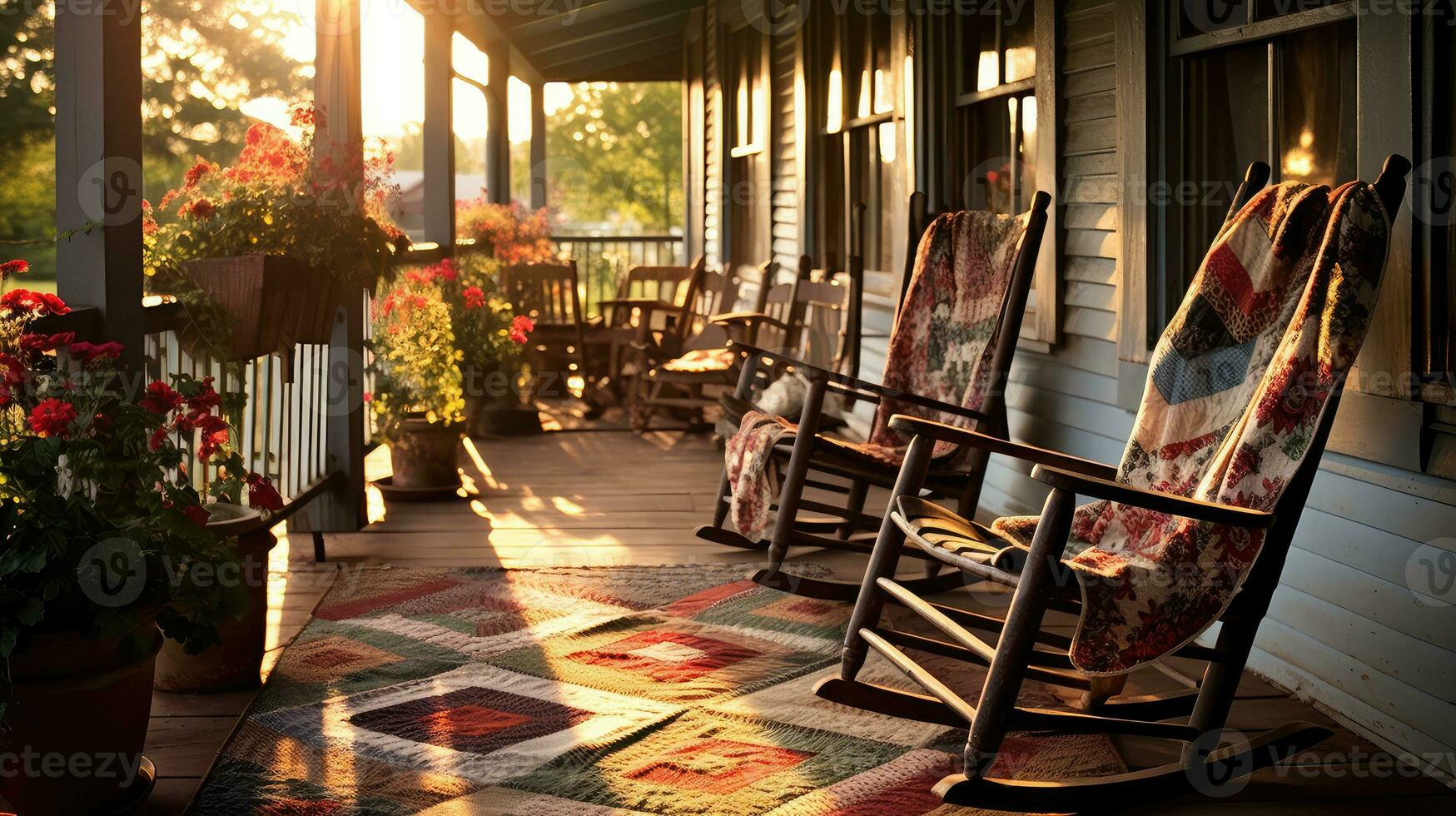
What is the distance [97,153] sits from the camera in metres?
2.36

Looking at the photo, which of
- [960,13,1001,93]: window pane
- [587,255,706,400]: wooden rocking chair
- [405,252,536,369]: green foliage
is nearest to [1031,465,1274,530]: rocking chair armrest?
[960,13,1001,93]: window pane

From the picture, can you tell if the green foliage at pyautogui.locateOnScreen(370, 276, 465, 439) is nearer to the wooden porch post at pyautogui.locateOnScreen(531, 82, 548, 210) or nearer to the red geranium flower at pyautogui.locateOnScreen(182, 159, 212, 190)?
the red geranium flower at pyautogui.locateOnScreen(182, 159, 212, 190)

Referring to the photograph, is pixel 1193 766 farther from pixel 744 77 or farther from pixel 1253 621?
pixel 744 77

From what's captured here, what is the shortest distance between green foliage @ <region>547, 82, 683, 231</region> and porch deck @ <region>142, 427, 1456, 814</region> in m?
17.0

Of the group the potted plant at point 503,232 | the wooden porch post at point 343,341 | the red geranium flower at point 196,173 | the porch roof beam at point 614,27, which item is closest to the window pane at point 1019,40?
the wooden porch post at point 343,341

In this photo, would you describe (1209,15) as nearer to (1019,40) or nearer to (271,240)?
(1019,40)

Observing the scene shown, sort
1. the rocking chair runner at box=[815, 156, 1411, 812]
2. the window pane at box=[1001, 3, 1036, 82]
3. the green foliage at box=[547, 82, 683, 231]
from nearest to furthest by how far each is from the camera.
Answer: the rocking chair runner at box=[815, 156, 1411, 812], the window pane at box=[1001, 3, 1036, 82], the green foliage at box=[547, 82, 683, 231]

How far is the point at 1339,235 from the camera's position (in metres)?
2.04

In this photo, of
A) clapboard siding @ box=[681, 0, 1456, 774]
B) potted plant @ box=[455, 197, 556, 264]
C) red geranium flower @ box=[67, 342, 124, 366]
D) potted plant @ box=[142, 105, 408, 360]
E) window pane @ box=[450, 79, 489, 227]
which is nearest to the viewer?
red geranium flower @ box=[67, 342, 124, 366]

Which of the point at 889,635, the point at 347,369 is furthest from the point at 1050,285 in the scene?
the point at 347,369

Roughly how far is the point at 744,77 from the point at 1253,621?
5896 mm

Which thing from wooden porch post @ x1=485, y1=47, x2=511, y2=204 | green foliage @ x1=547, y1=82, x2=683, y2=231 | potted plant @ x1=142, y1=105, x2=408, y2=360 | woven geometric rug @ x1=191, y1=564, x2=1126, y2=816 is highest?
green foliage @ x1=547, y1=82, x2=683, y2=231

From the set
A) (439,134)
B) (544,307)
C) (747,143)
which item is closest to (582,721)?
(439,134)

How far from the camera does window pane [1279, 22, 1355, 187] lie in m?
2.43
